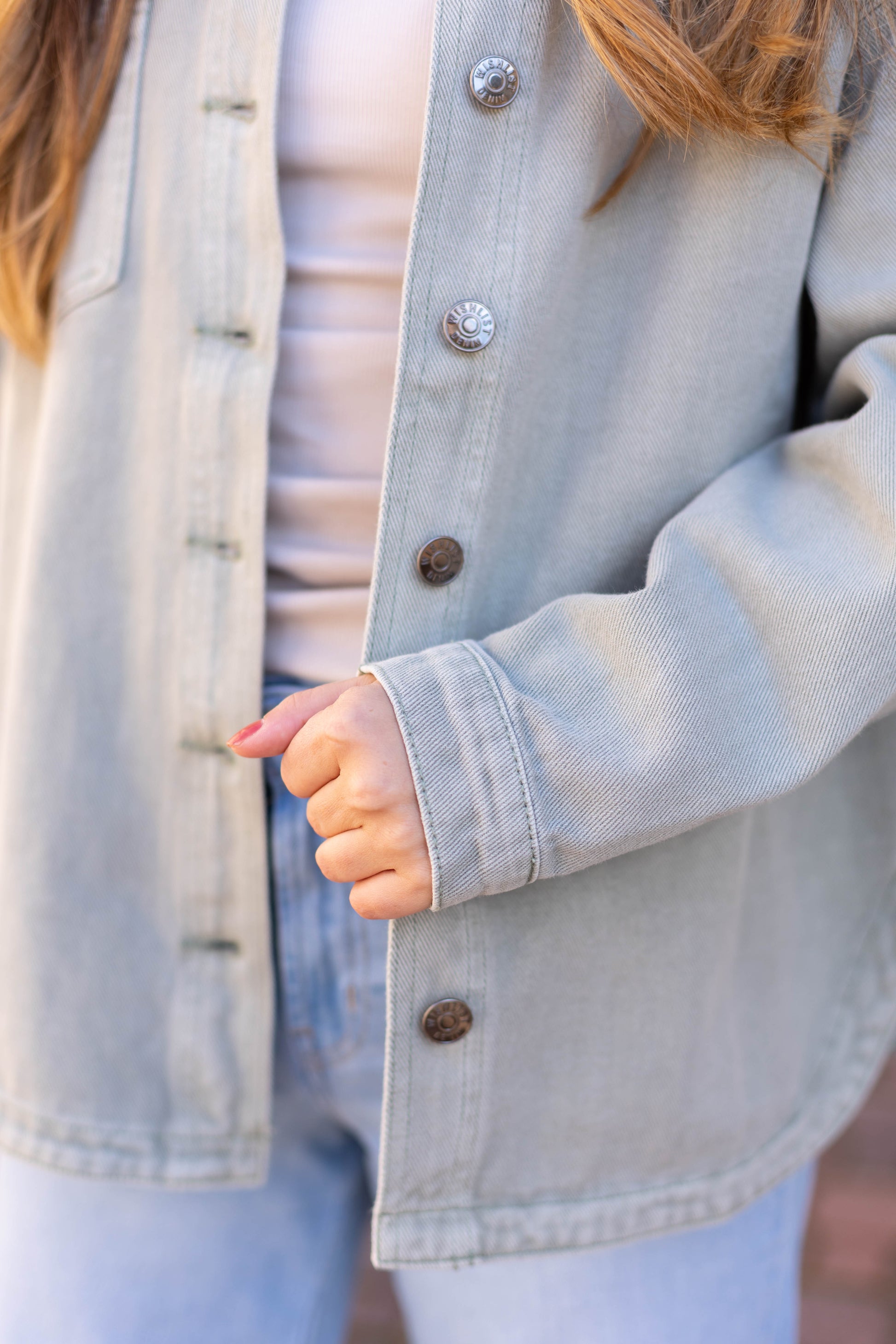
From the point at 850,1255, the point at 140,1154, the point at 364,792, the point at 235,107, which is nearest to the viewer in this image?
the point at 364,792

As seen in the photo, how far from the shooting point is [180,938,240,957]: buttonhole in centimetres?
108

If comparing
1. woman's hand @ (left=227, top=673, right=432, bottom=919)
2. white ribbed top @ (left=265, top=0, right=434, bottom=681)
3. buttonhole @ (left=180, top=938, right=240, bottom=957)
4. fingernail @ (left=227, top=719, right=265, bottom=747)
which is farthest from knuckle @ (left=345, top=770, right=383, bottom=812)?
buttonhole @ (left=180, top=938, right=240, bottom=957)

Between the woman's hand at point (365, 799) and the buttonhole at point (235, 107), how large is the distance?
0.54m

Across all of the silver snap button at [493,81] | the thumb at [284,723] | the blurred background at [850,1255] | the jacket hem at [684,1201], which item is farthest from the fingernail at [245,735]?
the blurred background at [850,1255]

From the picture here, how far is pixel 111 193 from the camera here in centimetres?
100

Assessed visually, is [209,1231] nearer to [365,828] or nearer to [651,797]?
[365,828]

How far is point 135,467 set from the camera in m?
1.03

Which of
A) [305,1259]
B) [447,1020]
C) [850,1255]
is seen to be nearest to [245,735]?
[447,1020]

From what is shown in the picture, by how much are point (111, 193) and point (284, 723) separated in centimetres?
56

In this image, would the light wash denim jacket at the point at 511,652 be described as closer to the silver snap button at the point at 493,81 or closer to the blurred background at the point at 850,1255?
the silver snap button at the point at 493,81

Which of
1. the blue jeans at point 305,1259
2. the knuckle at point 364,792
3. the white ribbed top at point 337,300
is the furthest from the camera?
the blue jeans at point 305,1259

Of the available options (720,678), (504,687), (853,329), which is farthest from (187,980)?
(853,329)

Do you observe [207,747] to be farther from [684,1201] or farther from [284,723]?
[684,1201]

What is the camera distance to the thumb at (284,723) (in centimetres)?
88
